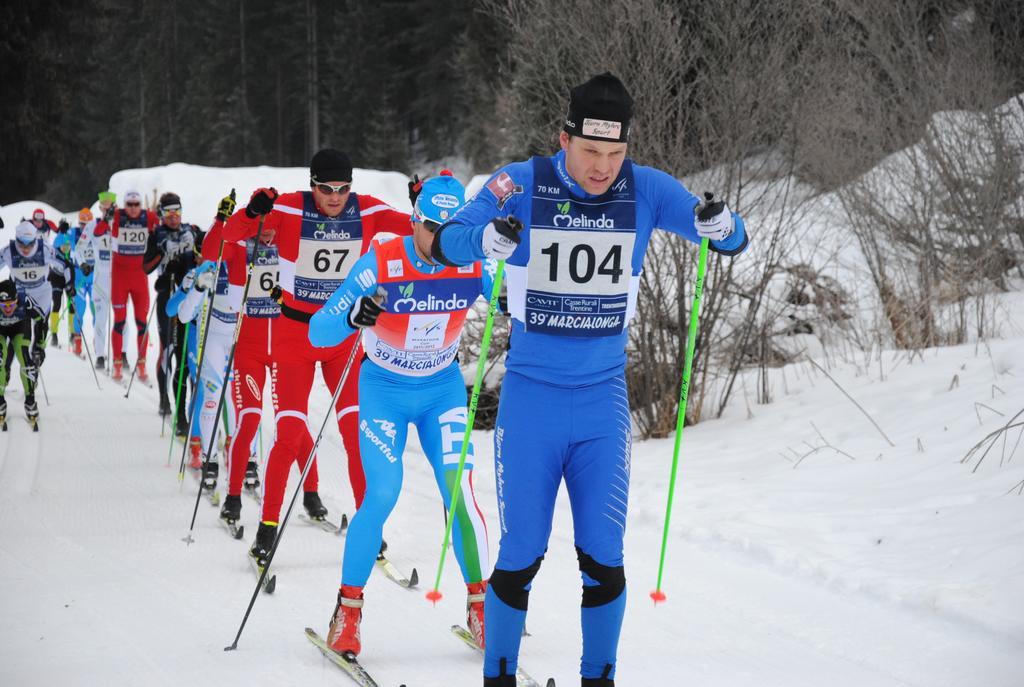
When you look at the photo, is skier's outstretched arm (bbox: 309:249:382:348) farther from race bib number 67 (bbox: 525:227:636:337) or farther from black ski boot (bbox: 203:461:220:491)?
black ski boot (bbox: 203:461:220:491)

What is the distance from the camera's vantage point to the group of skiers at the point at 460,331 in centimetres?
355

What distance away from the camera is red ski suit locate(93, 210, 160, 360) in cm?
1270

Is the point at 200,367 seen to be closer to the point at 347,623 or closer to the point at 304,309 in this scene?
the point at 304,309

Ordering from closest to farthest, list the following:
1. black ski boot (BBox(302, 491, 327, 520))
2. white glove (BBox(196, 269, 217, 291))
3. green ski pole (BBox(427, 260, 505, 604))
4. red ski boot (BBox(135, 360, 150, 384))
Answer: green ski pole (BBox(427, 260, 505, 604))
black ski boot (BBox(302, 491, 327, 520))
white glove (BBox(196, 269, 217, 291))
red ski boot (BBox(135, 360, 150, 384))

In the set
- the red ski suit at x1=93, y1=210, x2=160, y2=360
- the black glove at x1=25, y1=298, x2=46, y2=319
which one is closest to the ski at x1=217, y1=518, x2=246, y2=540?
the black glove at x1=25, y1=298, x2=46, y2=319

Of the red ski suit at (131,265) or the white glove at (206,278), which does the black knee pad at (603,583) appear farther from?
the red ski suit at (131,265)

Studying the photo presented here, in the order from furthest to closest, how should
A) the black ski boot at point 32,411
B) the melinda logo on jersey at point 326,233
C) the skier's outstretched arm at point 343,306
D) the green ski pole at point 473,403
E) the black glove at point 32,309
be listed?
the black glove at point 32,309 → the black ski boot at point 32,411 → the melinda logo on jersey at point 326,233 → the skier's outstretched arm at point 343,306 → the green ski pole at point 473,403

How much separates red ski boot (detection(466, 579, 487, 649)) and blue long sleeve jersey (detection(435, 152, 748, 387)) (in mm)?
1451

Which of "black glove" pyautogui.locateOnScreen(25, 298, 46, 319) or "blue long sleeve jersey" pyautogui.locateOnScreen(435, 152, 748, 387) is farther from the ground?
"blue long sleeve jersey" pyautogui.locateOnScreen(435, 152, 748, 387)

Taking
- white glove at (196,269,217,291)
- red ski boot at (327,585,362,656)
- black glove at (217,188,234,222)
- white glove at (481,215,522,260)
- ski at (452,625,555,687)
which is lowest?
ski at (452,625,555,687)

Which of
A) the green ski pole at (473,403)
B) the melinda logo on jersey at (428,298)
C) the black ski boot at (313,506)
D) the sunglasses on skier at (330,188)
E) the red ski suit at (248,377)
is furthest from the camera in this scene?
the black ski boot at (313,506)

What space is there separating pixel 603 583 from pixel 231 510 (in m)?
4.11

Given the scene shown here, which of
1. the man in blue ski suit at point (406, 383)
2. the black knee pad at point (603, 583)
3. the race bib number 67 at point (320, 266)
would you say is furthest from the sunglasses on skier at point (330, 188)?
the black knee pad at point (603, 583)

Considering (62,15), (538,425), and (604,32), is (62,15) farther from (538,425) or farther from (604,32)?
(538,425)
